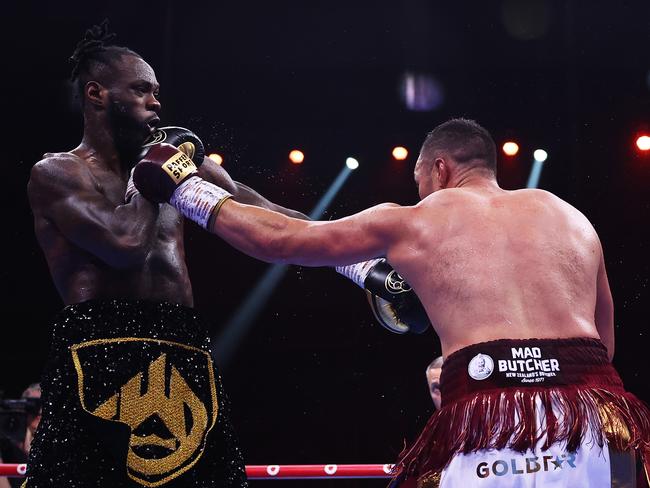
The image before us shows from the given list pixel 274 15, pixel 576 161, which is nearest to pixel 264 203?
pixel 274 15

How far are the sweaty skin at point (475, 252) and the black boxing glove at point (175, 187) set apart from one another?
0.09 meters

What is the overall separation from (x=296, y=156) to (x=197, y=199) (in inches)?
215

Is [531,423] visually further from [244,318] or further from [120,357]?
[244,318]

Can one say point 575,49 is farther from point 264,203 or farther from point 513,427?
point 513,427

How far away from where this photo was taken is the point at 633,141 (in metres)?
7.25

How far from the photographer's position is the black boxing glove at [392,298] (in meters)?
2.42

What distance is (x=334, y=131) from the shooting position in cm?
740

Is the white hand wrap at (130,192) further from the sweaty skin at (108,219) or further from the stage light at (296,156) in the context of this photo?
the stage light at (296,156)

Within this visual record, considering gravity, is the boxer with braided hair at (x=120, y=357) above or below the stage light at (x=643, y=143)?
below

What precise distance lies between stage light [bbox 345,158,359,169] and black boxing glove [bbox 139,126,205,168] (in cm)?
516

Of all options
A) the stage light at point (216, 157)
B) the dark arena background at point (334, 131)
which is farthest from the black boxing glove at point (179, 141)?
the stage light at point (216, 157)

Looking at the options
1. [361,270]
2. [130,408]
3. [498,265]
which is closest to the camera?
[498,265]

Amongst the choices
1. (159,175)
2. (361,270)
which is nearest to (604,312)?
(361,270)

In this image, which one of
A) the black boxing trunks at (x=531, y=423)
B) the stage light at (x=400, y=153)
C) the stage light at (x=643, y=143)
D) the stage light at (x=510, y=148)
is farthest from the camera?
the stage light at (x=400, y=153)
